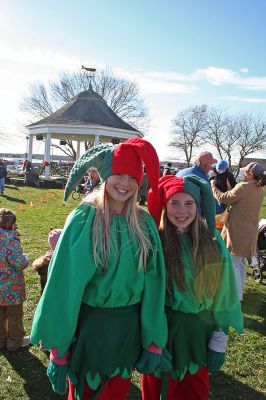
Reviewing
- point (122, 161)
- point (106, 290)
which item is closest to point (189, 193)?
point (122, 161)

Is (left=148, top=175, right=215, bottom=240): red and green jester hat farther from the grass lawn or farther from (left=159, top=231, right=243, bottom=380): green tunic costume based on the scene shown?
the grass lawn

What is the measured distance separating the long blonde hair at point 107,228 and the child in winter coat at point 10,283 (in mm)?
1680

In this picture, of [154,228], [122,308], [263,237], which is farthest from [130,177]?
[263,237]

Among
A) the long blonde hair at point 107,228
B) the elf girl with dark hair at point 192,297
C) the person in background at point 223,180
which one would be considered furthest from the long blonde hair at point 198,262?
the person in background at point 223,180

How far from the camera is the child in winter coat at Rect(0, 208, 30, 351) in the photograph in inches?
145

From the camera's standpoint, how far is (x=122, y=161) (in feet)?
7.27

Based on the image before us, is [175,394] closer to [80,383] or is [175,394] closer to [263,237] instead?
[80,383]

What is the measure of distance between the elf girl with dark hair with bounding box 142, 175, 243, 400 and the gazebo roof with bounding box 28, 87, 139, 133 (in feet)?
81.1

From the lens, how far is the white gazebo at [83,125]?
26391mm

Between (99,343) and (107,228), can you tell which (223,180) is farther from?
(99,343)

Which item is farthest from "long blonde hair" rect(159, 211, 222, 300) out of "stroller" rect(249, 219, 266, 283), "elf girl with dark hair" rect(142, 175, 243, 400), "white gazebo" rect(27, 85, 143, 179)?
"white gazebo" rect(27, 85, 143, 179)

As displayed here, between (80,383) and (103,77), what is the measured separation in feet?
139

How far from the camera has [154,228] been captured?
7.79ft

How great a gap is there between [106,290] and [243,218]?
3.30 m
